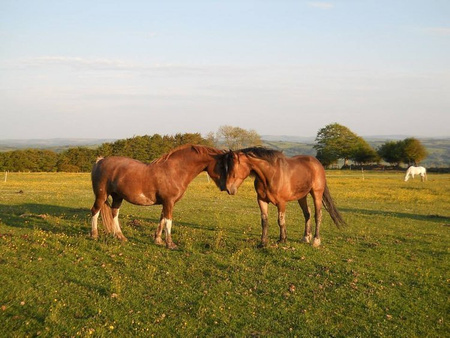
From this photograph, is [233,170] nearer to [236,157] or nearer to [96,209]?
[236,157]

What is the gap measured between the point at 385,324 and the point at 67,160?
5736cm

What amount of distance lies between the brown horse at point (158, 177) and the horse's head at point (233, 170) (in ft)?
1.31

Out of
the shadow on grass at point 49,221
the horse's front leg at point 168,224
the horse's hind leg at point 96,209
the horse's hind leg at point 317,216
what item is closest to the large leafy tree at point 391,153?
the horse's hind leg at point 317,216

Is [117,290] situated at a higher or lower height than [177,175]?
lower

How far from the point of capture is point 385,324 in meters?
5.66

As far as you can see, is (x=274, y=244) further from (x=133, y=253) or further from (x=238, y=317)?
(x=238, y=317)

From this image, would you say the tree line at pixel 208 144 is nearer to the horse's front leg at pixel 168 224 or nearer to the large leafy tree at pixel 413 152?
the large leafy tree at pixel 413 152

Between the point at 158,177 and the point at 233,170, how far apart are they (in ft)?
6.18

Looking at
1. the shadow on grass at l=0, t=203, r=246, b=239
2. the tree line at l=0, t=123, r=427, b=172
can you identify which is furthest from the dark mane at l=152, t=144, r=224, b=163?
the tree line at l=0, t=123, r=427, b=172

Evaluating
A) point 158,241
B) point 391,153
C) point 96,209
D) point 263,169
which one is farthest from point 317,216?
point 391,153

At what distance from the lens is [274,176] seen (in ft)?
30.9

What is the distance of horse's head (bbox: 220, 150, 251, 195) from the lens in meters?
8.80

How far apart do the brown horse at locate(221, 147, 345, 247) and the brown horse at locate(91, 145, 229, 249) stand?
0.59 meters

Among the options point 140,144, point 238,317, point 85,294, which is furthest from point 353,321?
point 140,144
